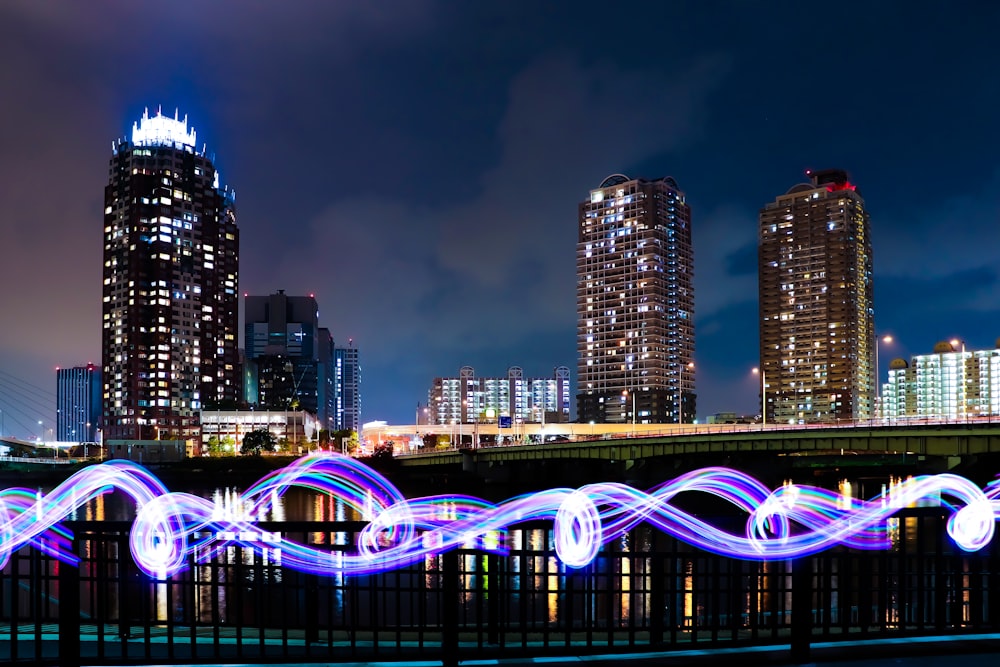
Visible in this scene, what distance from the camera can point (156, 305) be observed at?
185 m

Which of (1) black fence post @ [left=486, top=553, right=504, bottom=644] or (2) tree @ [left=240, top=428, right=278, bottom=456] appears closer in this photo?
(1) black fence post @ [left=486, top=553, right=504, bottom=644]

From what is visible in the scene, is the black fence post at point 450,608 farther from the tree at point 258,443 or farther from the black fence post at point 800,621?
the tree at point 258,443

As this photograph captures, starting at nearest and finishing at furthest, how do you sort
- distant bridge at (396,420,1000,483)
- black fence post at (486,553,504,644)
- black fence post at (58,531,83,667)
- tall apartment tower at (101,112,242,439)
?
black fence post at (58,531,83,667), black fence post at (486,553,504,644), distant bridge at (396,420,1000,483), tall apartment tower at (101,112,242,439)

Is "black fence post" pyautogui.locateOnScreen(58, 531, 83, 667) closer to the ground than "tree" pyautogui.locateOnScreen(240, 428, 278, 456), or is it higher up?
higher up

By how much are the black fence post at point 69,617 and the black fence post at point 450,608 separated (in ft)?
10.6

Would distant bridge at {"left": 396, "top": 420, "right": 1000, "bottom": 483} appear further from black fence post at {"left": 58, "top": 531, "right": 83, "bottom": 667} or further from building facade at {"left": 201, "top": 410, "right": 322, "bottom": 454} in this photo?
building facade at {"left": 201, "top": 410, "right": 322, "bottom": 454}

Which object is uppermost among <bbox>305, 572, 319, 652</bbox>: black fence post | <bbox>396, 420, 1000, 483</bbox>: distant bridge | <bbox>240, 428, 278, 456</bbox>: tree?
<bbox>305, 572, 319, 652</bbox>: black fence post

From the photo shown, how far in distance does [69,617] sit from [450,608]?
133 inches

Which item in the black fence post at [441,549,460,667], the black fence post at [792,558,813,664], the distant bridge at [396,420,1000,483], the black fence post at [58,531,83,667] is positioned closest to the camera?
the black fence post at [58,531,83,667]

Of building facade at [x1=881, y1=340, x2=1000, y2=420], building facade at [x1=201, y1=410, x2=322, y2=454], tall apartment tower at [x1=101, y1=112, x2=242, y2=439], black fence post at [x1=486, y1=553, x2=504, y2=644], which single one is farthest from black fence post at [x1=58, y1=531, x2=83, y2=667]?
building facade at [x1=881, y1=340, x2=1000, y2=420]

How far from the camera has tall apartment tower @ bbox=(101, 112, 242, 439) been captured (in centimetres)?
18000

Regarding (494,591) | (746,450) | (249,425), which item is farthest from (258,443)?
(494,591)

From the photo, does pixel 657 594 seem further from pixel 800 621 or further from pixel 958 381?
pixel 958 381

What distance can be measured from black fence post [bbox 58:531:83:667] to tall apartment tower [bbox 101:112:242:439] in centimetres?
18032
